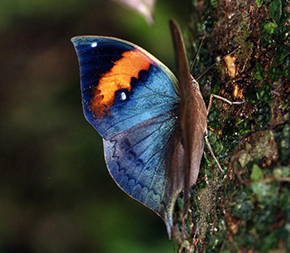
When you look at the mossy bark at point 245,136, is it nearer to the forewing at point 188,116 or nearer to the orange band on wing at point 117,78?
the forewing at point 188,116

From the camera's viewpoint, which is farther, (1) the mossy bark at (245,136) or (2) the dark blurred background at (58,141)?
(2) the dark blurred background at (58,141)

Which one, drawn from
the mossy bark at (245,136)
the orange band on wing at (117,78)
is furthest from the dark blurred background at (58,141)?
the orange band on wing at (117,78)

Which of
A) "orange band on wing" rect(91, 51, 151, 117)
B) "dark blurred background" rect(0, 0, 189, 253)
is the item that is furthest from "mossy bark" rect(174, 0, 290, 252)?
"dark blurred background" rect(0, 0, 189, 253)

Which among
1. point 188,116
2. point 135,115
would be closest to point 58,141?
point 135,115

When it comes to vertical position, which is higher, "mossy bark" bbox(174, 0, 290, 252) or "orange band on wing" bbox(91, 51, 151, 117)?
"orange band on wing" bbox(91, 51, 151, 117)

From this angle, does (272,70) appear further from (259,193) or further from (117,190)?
(117,190)

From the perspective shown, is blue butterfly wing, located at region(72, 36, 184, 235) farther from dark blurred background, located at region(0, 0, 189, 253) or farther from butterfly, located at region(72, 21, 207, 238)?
dark blurred background, located at region(0, 0, 189, 253)

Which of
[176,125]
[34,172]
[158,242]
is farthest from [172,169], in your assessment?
[34,172]
